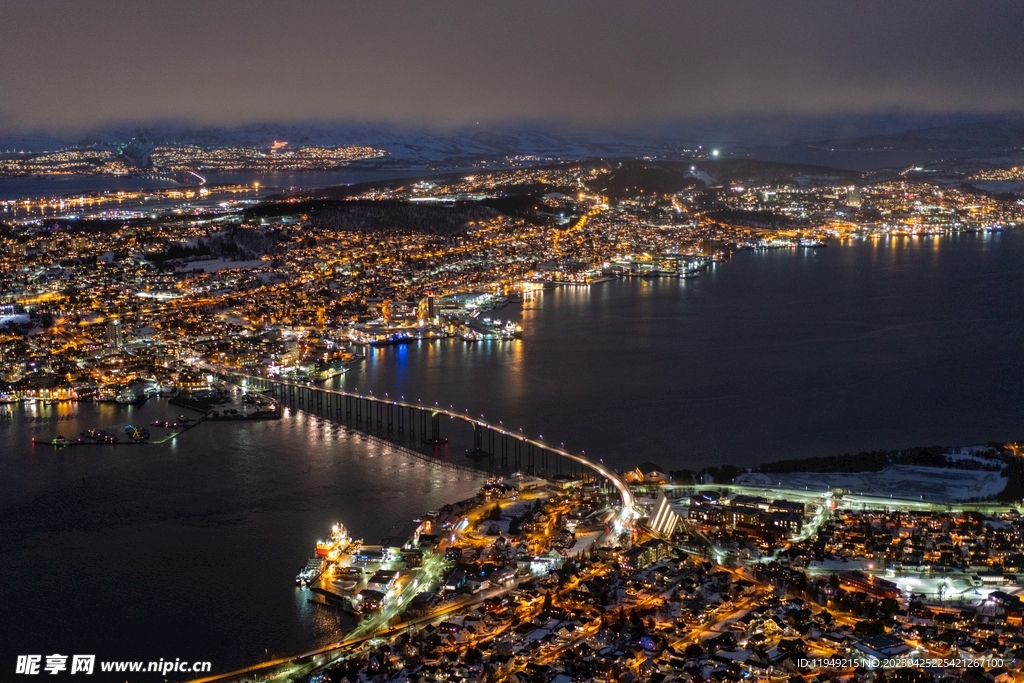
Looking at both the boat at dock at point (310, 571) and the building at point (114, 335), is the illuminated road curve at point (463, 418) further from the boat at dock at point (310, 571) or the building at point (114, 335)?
the boat at dock at point (310, 571)

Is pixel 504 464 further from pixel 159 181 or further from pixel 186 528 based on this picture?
pixel 159 181

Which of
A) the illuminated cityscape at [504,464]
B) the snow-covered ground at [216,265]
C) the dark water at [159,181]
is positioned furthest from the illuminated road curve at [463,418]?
the dark water at [159,181]

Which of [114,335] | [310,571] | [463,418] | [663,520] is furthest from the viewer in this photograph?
[114,335]

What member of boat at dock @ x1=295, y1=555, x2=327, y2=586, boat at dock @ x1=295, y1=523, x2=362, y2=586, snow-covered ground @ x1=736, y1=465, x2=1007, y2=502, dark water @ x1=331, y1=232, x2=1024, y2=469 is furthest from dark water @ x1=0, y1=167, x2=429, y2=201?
boat at dock @ x1=295, y1=555, x2=327, y2=586

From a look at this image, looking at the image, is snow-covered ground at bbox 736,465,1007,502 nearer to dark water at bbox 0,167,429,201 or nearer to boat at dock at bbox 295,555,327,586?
boat at dock at bbox 295,555,327,586

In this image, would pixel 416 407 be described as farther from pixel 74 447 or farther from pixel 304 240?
pixel 304 240

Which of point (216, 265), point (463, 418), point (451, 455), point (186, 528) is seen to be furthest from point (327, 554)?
point (216, 265)

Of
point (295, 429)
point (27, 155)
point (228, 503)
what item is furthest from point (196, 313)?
point (27, 155)
